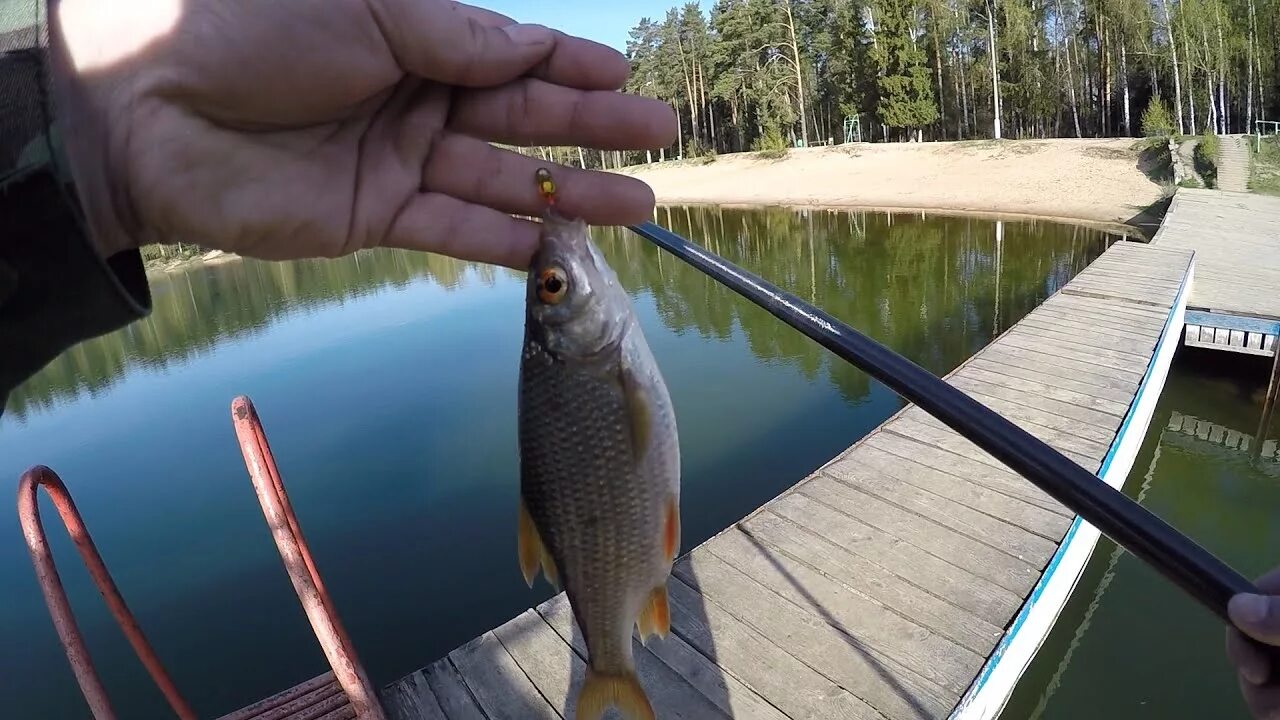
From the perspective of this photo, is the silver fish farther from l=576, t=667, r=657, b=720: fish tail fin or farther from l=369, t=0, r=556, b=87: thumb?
l=369, t=0, r=556, b=87: thumb

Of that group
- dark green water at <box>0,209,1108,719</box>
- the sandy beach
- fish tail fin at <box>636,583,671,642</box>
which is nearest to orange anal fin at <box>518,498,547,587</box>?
fish tail fin at <box>636,583,671,642</box>

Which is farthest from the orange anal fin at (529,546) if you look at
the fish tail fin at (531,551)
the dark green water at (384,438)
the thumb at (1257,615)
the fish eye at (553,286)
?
the dark green water at (384,438)

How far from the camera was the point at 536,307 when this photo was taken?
5.57ft

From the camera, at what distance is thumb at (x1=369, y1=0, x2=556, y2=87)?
5.97 ft

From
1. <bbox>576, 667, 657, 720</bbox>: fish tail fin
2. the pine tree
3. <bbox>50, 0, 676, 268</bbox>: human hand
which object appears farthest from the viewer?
the pine tree

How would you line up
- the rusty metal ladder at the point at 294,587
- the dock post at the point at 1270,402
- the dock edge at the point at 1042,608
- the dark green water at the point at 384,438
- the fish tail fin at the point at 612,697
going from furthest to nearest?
1. the dock post at the point at 1270,402
2. the dark green water at the point at 384,438
3. the dock edge at the point at 1042,608
4. the rusty metal ladder at the point at 294,587
5. the fish tail fin at the point at 612,697

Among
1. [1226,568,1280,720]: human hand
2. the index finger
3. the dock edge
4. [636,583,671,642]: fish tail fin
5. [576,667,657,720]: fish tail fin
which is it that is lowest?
the dock edge

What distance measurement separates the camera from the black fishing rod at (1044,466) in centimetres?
126

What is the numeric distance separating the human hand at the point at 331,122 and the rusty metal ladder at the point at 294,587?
1775 millimetres

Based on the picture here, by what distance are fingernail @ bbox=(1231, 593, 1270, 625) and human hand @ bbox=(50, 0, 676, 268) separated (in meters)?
1.48

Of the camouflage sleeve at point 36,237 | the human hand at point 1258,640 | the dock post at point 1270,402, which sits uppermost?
the camouflage sleeve at point 36,237

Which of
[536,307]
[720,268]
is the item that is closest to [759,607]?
[720,268]

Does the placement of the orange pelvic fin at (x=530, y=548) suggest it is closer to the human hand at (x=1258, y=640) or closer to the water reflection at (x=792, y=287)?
the human hand at (x=1258, y=640)

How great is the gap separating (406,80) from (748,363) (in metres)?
11.3
